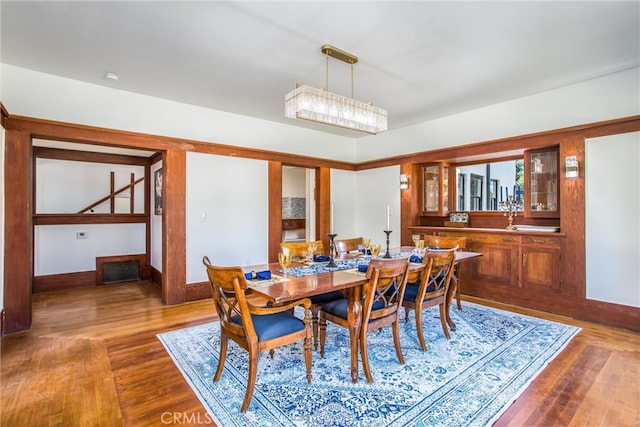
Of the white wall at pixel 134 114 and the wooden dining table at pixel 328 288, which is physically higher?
the white wall at pixel 134 114

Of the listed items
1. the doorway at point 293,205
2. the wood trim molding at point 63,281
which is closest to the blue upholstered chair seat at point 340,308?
the wood trim molding at point 63,281

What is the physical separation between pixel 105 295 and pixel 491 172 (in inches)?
244

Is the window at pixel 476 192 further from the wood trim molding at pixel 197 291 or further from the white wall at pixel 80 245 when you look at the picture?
the white wall at pixel 80 245

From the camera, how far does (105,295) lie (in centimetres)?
477

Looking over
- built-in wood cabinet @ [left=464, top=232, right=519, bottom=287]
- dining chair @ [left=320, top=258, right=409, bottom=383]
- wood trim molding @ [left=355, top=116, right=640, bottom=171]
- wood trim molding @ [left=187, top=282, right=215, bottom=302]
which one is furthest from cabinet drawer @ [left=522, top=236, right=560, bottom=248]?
wood trim molding @ [left=187, top=282, right=215, bottom=302]

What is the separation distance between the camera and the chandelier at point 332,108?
8.84ft

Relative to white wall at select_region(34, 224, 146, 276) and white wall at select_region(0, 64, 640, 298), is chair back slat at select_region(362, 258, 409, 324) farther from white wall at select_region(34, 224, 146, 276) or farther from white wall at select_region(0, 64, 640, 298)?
white wall at select_region(34, 224, 146, 276)

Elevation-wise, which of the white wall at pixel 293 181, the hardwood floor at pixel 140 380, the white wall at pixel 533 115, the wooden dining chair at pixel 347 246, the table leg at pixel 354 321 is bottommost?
the hardwood floor at pixel 140 380

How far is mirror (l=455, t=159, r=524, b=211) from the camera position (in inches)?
188

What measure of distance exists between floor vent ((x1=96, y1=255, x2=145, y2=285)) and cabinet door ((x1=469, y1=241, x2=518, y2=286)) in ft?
18.6

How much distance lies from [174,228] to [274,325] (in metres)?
2.73

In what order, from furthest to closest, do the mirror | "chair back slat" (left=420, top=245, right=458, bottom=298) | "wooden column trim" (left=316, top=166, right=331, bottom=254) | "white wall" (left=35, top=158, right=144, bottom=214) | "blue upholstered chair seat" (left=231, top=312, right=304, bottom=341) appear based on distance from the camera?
"wooden column trim" (left=316, top=166, right=331, bottom=254), "white wall" (left=35, top=158, right=144, bottom=214), the mirror, "chair back slat" (left=420, top=245, right=458, bottom=298), "blue upholstered chair seat" (left=231, top=312, right=304, bottom=341)

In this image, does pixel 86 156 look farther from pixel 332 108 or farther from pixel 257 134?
pixel 332 108

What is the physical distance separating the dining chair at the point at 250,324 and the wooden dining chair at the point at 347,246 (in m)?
1.46
